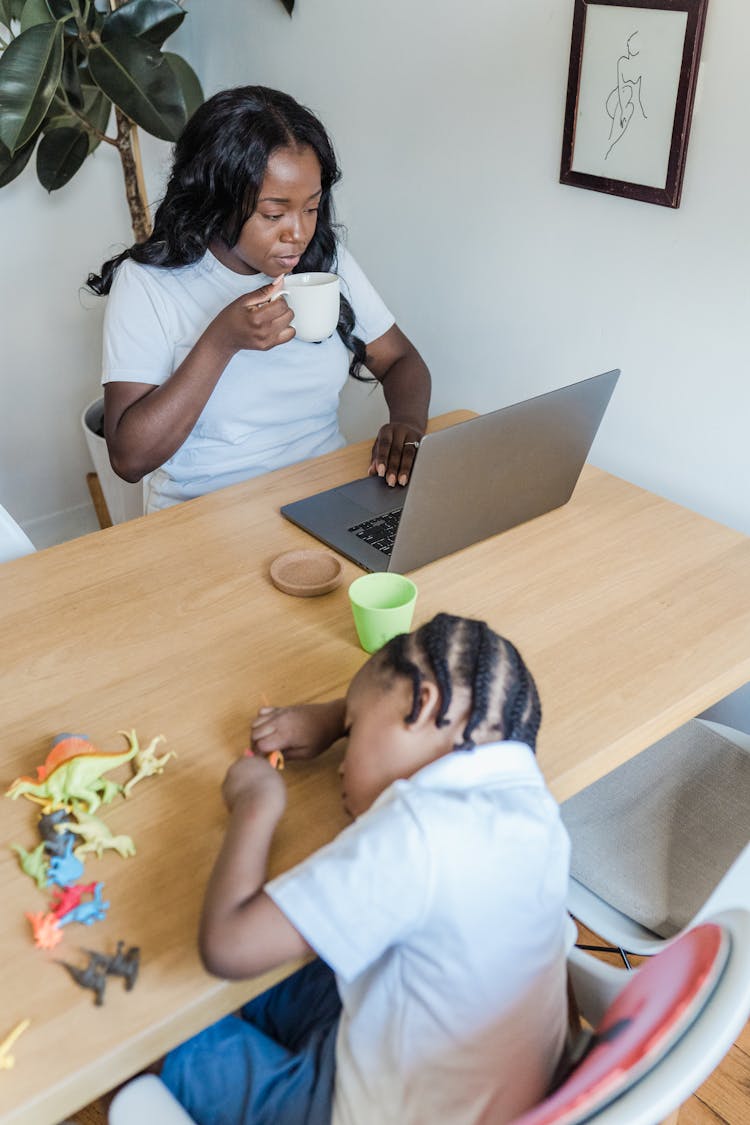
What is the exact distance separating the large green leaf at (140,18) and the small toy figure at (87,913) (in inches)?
76.1

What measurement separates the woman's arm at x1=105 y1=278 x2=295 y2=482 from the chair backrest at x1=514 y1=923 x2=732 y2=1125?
1005mm

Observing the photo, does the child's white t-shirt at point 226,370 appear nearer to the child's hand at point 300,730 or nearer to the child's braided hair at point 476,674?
the child's hand at point 300,730

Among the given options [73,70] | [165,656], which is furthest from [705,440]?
[73,70]

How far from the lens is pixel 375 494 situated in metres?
1.58

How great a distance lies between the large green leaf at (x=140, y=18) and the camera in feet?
7.06

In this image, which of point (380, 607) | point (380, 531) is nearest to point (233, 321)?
point (380, 531)

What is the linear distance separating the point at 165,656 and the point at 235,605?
0.44 ft

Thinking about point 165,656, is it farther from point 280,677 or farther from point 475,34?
point 475,34

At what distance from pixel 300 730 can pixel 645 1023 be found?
0.45m

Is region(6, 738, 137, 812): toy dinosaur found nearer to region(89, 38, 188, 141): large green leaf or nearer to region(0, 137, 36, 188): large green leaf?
region(89, 38, 188, 141): large green leaf

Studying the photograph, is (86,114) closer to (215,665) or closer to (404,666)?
(215,665)

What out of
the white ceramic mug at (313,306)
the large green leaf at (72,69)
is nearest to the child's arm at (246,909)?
the white ceramic mug at (313,306)

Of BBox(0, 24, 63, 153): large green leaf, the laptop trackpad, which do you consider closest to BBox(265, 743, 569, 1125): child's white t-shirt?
the laptop trackpad

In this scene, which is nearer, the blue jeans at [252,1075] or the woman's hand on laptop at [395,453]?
the blue jeans at [252,1075]
